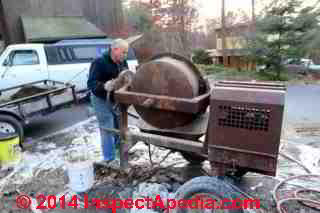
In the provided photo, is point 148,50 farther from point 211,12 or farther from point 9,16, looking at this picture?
point 9,16

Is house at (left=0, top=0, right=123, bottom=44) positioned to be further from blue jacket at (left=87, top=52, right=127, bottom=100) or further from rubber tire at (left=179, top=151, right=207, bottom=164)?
rubber tire at (left=179, top=151, right=207, bottom=164)

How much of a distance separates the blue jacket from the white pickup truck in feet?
12.3

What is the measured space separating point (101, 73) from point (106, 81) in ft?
0.37

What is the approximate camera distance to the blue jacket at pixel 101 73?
2.67 m

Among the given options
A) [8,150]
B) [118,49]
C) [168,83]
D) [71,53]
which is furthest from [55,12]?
[168,83]

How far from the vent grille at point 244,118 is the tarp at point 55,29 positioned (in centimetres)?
967

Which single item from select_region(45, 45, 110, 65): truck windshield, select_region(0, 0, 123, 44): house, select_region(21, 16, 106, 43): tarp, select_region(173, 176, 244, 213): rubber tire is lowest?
select_region(173, 176, 244, 213): rubber tire

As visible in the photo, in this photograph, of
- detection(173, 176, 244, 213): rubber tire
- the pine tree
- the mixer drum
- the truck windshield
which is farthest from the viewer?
the pine tree

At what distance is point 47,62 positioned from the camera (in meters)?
6.59

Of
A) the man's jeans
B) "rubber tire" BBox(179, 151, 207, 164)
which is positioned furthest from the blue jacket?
"rubber tire" BBox(179, 151, 207, 164)

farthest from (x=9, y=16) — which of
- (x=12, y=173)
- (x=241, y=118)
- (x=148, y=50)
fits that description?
(x=241, y=118)

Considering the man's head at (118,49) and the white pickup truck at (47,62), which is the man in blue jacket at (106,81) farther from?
the white pickup truck at (47,62)

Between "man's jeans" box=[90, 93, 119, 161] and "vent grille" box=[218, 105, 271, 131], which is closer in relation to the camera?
"vent grille" box=[218, 105, 271, 131]

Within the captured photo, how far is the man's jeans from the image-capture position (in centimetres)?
283
